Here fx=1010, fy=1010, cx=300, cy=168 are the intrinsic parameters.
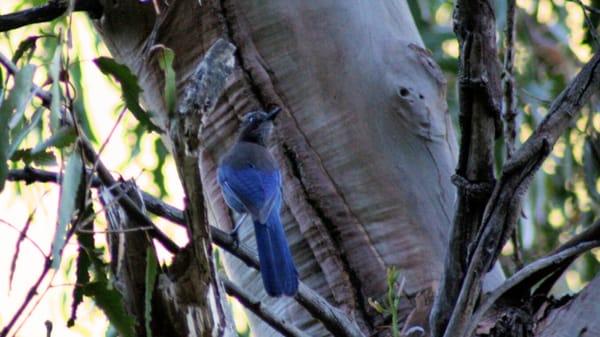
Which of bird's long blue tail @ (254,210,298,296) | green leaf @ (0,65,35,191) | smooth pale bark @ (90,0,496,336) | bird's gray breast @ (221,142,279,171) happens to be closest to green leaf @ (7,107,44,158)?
green leaf @ (0,65,35,191)

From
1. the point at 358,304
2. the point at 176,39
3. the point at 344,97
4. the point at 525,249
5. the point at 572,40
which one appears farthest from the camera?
the point at 572,40

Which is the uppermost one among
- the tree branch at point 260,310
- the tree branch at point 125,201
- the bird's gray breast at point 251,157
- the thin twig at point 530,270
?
the tree branch at point 125,201

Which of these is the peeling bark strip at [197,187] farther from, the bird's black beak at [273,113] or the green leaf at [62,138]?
the bird's black beak at [273,113]

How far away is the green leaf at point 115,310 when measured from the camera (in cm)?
124

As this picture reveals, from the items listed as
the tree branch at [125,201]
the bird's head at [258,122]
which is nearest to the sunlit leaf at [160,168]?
the bird's head at [258,122]

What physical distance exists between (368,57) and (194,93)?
1.89 feet

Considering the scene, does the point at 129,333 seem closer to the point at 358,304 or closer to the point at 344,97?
the point at 358,304

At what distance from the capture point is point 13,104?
4.11ft

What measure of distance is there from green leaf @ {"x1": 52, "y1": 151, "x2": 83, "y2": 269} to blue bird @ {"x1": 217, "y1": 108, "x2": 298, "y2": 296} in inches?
15.7

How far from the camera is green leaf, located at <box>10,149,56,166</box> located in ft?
4.47

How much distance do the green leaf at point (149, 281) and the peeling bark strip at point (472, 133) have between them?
0.42 metres

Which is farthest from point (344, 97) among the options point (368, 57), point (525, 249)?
point (525, 249)

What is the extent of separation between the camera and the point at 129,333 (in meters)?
1.24

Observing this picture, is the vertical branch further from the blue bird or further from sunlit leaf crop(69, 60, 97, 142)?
sunlit leaf crop(69, 60, 97, 142)
